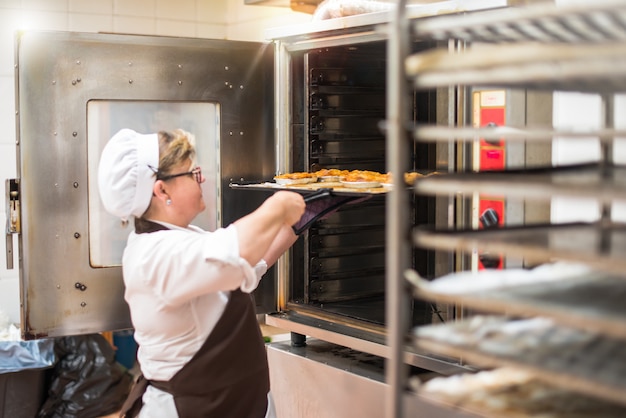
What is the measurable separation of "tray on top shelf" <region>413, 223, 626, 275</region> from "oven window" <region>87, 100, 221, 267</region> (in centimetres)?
169

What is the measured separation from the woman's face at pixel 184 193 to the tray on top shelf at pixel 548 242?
1170mm

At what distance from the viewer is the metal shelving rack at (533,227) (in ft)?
3.90

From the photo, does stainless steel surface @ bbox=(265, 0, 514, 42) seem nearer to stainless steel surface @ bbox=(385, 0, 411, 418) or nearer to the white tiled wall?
stainless steel surface @ bbox=(385, 0, 411, 418)

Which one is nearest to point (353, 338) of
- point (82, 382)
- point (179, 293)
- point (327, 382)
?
point (327, 382)

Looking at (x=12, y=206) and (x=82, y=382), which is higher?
(x=12, y=206)

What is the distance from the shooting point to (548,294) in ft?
4.52

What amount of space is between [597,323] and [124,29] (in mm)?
4554

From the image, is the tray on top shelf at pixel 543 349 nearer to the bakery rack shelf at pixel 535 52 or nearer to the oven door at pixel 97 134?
the bakery rack shelf at pixel 535 52

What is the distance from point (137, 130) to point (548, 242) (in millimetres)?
1972

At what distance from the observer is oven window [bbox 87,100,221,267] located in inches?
117

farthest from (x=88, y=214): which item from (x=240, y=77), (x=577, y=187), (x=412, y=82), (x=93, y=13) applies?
(x=93, y=13)

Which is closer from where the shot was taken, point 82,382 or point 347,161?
point 347,161

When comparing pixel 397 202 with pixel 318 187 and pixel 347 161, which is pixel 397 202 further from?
pixel 347 161

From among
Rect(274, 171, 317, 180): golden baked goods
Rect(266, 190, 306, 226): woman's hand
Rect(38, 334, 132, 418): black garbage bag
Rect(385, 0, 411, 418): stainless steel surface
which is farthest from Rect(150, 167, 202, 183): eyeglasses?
Rect(38, 334, 132, 418): black garbage bag
